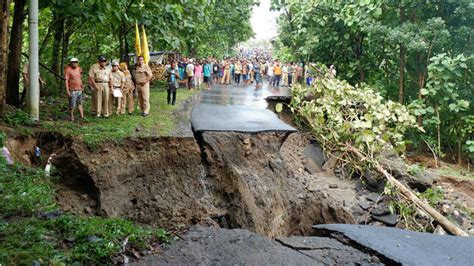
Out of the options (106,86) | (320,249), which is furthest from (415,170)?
(106,86)

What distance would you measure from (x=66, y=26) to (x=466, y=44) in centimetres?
1328

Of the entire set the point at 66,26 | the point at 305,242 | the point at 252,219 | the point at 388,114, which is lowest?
the point at 252,219

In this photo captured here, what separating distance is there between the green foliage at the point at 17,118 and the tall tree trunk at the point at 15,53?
1.24 m

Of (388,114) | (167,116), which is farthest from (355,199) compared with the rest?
(167,116)

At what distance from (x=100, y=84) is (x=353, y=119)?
6.85 metres

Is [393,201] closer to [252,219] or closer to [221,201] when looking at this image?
[252,219]

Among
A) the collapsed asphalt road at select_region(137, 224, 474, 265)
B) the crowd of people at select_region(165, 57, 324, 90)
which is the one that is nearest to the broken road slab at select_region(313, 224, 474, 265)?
the collapsed asphalt road at select_region(137, 224, 474, 265)

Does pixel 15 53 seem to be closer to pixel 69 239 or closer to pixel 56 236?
pixel 56 236

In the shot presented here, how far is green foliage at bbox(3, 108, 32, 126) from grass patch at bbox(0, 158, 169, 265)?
331 cm

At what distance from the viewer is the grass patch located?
370 cm

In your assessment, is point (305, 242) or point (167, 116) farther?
point (167, 116)

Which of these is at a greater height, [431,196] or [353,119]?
[353,119]

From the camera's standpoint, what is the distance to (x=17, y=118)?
8547mm

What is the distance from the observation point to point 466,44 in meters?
13.3
